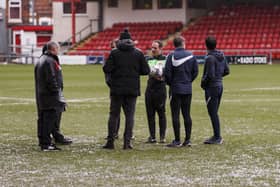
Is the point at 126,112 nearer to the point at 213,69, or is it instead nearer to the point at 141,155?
the point at 141,155

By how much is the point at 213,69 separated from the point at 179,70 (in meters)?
0.65

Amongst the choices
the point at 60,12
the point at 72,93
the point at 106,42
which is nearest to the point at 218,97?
the point at 72,93

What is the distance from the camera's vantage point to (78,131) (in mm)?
15594

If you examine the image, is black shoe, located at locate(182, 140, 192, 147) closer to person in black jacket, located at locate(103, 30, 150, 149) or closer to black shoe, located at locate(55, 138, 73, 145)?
person in black jacket, located at locate(103, 30, 150, 149)

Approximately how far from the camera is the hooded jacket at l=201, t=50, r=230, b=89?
13.1 m

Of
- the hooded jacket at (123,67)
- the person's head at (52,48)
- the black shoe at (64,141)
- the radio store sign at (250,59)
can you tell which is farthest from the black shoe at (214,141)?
the radio store sign at (250,59)

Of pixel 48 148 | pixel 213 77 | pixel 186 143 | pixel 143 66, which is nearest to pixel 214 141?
pixel 186 143

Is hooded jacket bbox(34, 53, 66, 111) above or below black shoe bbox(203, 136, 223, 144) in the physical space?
above

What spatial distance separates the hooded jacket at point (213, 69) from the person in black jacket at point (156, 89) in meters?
0.74

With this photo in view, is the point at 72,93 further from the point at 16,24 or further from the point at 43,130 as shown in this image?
the point at 16,24

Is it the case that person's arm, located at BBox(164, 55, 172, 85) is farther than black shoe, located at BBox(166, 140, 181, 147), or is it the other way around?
black shoe, located at BBox(166, 140, 181, 147)

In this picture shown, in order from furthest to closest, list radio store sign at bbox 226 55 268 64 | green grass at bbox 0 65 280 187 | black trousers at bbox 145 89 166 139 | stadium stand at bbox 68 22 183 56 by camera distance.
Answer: stadium stand at bbox 68 22 183 56
radio store sign at bbox 226 55 268 64
black trousers at bbox 145 89 166 139
green grass at bbox 0 65 280 187

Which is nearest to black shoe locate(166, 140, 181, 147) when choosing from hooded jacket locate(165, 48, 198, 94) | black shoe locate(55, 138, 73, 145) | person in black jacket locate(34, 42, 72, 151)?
hooded jacket locate(165, 48, 198, 94)

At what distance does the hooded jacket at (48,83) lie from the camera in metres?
12.6
